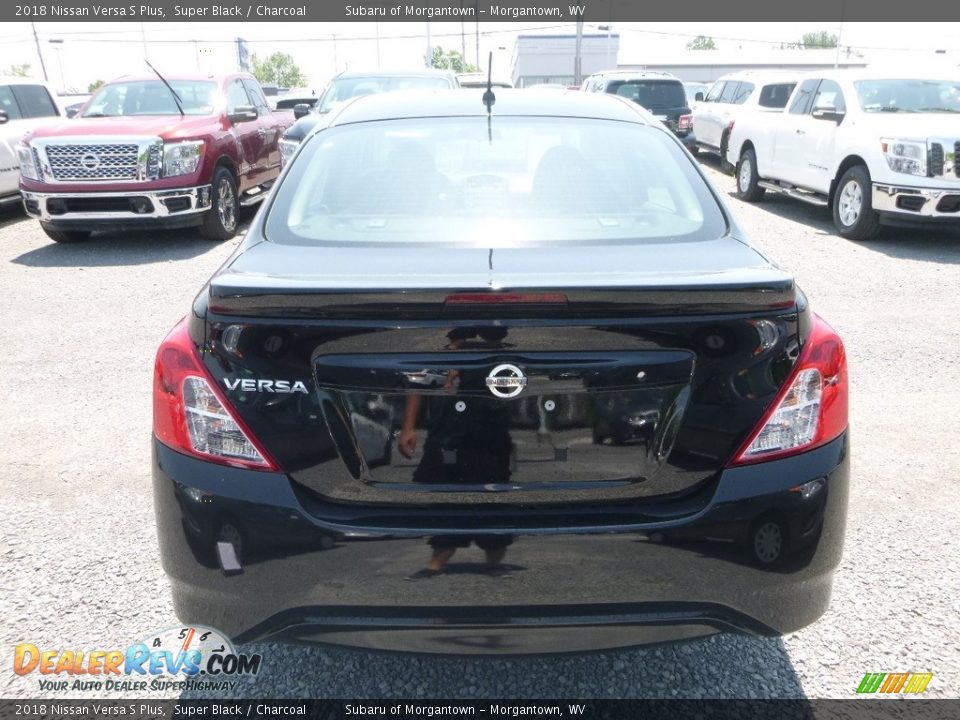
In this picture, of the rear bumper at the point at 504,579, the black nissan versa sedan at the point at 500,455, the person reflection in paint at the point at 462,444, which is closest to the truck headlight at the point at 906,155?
the black nissan versa sedan at the point at 500,455

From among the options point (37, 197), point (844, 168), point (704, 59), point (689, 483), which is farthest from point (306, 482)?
point (704, 59)

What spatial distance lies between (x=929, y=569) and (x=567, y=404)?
2.02 meters

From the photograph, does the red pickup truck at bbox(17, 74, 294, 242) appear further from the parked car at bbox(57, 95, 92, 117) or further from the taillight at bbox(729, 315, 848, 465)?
the taillight at bbox(729, 315, 848, 465)

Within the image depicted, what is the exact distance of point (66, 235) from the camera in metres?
9.97

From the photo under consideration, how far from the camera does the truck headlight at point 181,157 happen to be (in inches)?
355

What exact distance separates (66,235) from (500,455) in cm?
955

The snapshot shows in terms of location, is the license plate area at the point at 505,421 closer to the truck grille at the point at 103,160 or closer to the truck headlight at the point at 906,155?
the truck grille at the point at 103,160

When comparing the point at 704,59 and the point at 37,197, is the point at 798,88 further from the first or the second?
the point at 704,59

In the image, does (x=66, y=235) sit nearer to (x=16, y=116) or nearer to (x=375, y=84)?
(x=16, y=116)

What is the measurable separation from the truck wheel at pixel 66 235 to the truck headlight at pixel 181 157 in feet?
5.69

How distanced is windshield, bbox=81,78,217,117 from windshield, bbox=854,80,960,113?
25.8ft

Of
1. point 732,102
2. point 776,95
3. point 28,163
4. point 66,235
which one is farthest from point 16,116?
point 732,102

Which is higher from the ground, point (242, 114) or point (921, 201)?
point (242, 114)

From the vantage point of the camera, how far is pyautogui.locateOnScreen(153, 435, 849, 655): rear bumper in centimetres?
197
